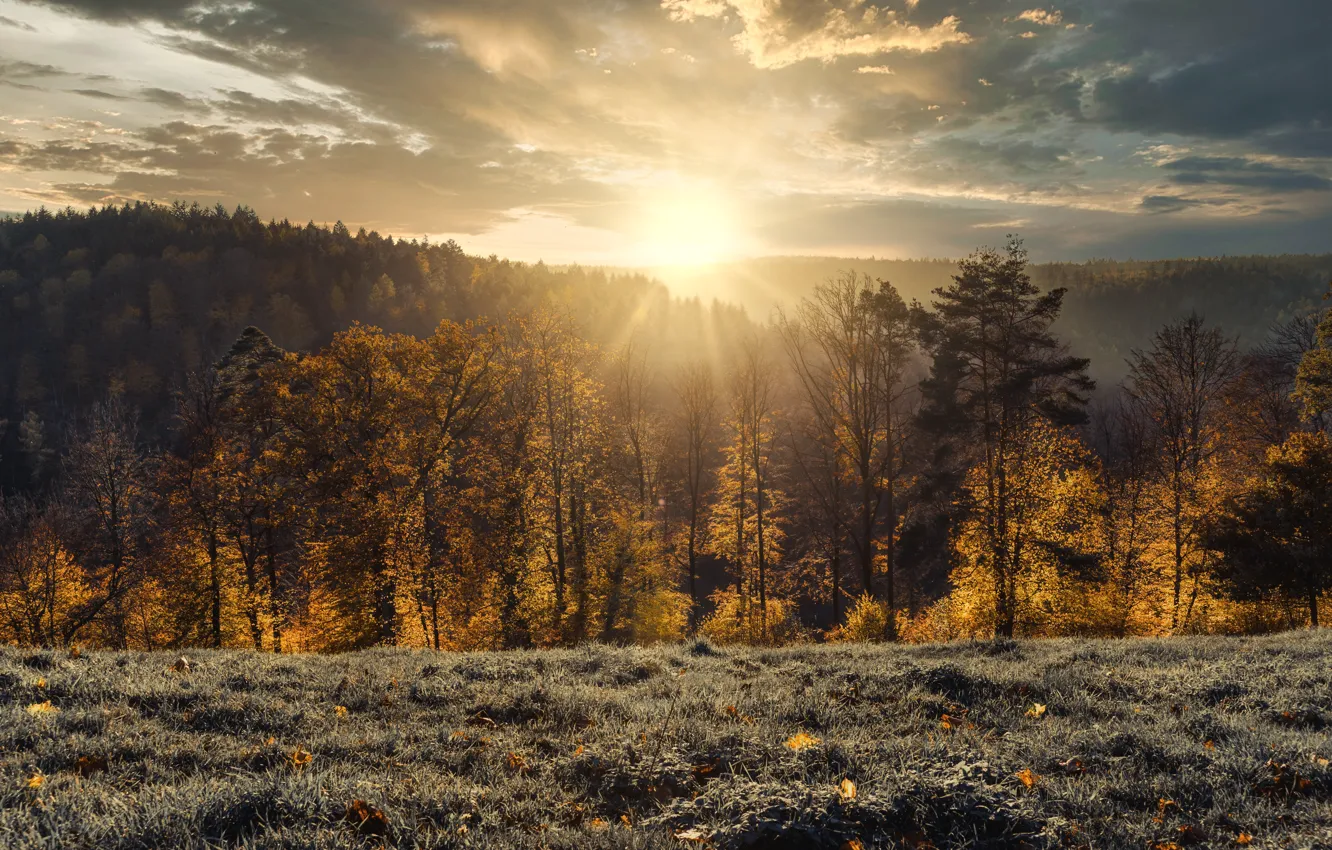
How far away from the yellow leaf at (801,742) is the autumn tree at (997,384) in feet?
59.3

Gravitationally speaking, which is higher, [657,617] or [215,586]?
[215,586]

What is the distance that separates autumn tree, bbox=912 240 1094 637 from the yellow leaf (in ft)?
59.3

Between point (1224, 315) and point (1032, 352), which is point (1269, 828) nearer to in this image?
point (1032, 352)

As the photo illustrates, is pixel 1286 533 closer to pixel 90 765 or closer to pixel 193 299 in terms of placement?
pixel 90 765

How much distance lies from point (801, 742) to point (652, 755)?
128 centimetres

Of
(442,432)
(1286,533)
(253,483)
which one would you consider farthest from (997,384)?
(253,483)

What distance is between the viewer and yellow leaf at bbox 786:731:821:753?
5.30 m

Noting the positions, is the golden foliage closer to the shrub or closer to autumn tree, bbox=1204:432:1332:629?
the shrub

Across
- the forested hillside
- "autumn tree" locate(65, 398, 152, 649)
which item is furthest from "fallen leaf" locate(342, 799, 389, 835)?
the forested hillside

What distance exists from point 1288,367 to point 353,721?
168 feet

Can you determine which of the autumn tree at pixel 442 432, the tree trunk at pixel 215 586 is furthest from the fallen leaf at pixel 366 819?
the tree trunk at pixel 215 586

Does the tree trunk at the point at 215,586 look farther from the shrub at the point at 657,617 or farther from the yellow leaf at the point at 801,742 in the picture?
the yellow leaf at the point at 801,742

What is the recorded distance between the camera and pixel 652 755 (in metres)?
5.21

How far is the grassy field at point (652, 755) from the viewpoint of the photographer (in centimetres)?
391
